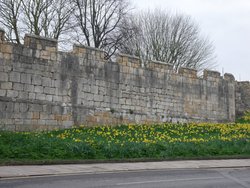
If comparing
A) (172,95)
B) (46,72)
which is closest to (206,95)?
(172,95)

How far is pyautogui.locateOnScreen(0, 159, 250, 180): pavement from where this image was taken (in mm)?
11805

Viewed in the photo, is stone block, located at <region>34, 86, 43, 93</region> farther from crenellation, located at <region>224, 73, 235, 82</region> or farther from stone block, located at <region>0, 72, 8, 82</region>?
crenellation, located at <region>224, 73, 235, 82</region>

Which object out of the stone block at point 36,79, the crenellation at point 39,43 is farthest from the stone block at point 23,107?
the crenellation at point 39,43

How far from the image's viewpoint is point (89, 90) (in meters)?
21.5

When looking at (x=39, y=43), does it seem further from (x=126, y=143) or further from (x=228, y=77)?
(x=228, y=77)

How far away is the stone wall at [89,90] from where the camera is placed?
61.5 ft

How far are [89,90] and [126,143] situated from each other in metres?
5.60

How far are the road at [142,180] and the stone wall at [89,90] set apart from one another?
7769mm

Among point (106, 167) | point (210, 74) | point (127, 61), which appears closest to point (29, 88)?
point (127, 61)

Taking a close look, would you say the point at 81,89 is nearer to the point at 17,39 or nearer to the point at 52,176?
the point at 52,176

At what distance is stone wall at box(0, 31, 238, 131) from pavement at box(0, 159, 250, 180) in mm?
5952

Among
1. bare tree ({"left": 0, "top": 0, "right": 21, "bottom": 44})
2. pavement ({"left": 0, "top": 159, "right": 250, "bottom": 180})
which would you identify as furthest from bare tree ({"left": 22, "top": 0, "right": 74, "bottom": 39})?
pavement ({"left": 0, "top": 159, "right": 250, "bottom": 180})

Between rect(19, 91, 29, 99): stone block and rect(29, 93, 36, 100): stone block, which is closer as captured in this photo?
rect(19, 91, 29, 99): stone block

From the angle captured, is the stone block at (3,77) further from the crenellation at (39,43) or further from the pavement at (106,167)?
the pavement at (106,167)
